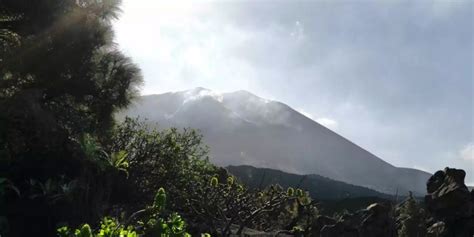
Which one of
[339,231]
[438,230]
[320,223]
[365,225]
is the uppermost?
[438,230]

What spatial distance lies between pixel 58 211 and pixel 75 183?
108cm

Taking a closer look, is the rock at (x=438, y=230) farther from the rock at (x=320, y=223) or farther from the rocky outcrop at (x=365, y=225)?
the rock at (x=320, y=223)

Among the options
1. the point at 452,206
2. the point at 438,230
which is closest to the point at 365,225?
the point at 438,230

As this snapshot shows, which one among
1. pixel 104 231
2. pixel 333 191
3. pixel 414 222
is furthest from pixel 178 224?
pixel 333 191

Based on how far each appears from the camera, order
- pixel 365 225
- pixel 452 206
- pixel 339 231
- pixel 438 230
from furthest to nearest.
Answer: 1. pixel 452 206
2. pixel 438 230
3. pixel 365 225
4. pixel 339 231

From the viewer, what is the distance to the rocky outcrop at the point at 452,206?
26.7 meters

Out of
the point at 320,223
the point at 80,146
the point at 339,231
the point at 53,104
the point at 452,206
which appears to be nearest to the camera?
the point at 80,146

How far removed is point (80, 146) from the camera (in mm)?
18625

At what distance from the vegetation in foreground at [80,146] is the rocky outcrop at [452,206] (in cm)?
472

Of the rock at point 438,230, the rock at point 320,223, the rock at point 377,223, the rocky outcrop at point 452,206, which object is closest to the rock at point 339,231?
the rock at point 377,223

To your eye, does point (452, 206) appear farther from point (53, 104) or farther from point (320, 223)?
point (53, 104)

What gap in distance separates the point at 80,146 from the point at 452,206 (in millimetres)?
19156

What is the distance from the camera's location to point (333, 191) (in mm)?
110062

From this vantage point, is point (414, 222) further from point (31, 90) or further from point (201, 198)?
point (31, 90)
